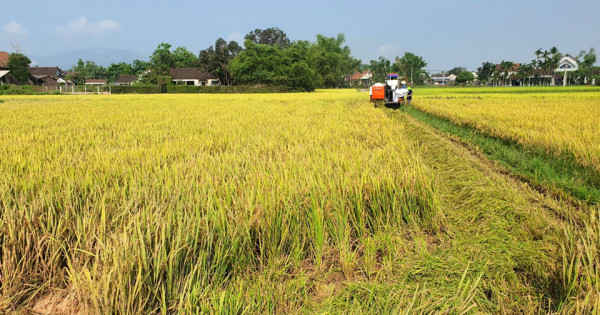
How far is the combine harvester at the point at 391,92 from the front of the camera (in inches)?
561

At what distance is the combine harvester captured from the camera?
46.8 feet

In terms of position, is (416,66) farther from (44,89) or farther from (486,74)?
(44,89)

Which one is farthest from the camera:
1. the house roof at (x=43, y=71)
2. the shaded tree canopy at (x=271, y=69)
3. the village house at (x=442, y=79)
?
the village house at (x=442, y=79)

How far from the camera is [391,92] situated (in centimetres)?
1457

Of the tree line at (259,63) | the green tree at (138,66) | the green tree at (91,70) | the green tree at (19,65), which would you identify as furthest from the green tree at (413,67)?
the green tree at (91,70)

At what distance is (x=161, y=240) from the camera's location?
5.39 ft

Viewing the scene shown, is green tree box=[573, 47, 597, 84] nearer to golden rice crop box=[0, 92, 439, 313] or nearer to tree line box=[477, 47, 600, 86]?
tree line box=[477, 47, 600, 86]

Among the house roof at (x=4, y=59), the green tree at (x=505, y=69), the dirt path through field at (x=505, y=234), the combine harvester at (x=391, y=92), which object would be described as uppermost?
the green tree at (x=505, y=69)

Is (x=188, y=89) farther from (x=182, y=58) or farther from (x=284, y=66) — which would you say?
(x=182, y=58)

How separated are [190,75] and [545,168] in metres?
66.8

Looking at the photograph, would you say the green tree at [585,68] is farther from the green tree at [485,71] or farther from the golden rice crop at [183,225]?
the golden rice crop at [183,225]

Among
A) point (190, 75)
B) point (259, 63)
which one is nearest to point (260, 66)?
point (259, 63)

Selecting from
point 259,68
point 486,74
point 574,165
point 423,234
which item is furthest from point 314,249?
point 486,74

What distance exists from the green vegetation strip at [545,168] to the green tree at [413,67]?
91229 millimetres
